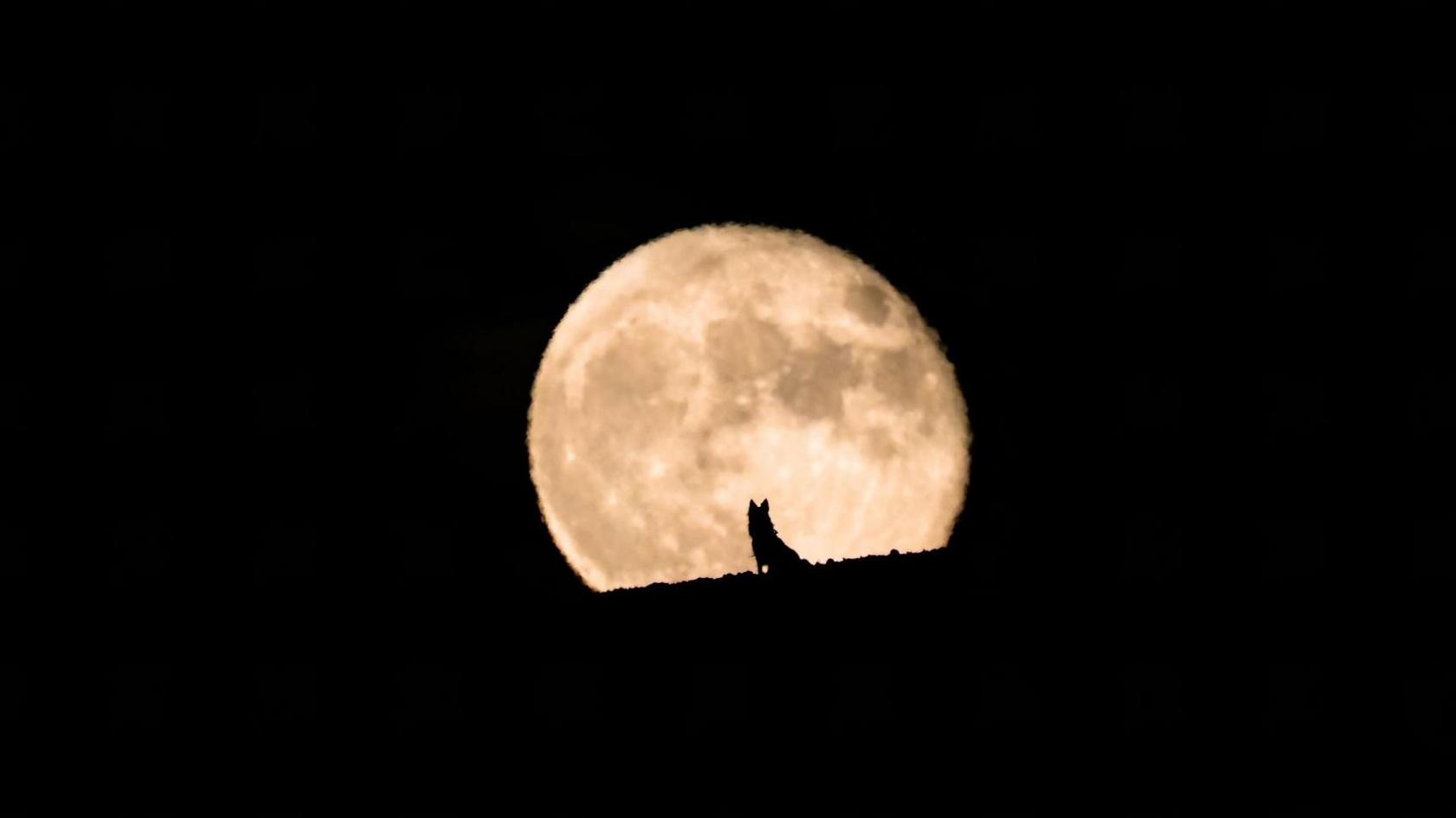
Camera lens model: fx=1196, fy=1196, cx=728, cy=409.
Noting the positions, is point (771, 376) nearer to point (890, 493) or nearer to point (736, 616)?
point (890, 493)

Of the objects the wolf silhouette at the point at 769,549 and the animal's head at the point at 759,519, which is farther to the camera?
the animal's head at the point at 759,519

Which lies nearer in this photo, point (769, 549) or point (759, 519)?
point (769, 549)

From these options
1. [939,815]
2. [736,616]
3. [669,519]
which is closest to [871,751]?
[939,815]

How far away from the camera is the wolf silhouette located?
4.56 meters

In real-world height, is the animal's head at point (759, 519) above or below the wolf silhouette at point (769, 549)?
above

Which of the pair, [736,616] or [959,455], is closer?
[736,616]

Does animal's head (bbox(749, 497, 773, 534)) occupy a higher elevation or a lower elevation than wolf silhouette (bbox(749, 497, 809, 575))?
higher

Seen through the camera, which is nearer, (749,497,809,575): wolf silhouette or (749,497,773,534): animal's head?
(749,497,809,575): wolf silhouette

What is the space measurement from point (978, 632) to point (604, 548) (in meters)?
3.16

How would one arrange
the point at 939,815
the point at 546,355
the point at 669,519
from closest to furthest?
the point at 939,815 → the point at 669,519 → the point at 546,355

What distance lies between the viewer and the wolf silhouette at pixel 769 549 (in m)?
4.56

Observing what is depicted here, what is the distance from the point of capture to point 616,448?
23.7 ft

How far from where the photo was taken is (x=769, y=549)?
15.7 feet

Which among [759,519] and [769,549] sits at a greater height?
[759,519]
